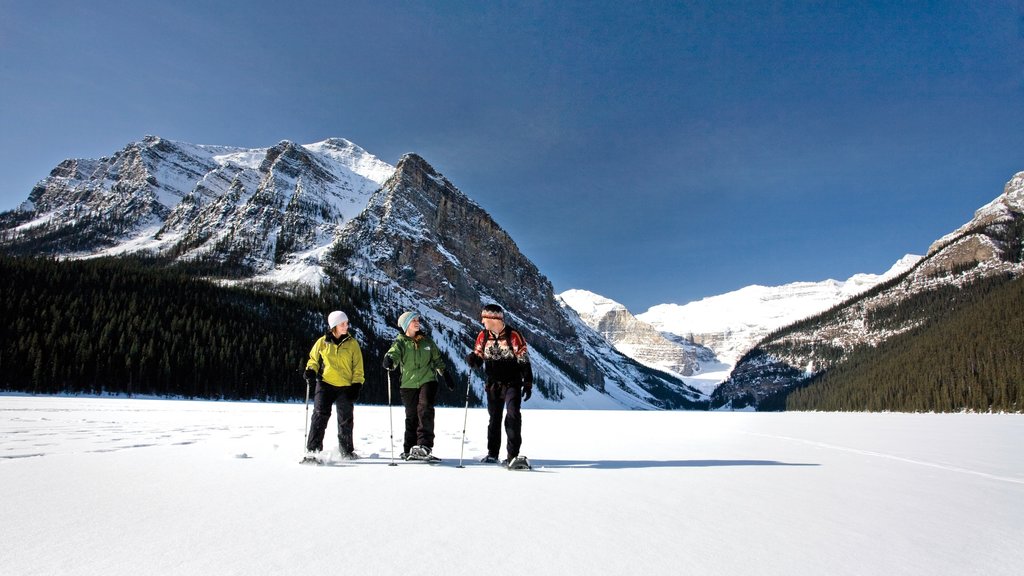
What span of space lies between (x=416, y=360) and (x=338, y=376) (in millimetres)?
1287

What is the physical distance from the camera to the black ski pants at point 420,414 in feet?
26.2

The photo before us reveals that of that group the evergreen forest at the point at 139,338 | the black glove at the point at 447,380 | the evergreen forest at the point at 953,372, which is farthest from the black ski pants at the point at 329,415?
the evergreen forest at the point at 953,372

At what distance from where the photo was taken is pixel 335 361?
8000 mm

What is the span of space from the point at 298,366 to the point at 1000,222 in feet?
806

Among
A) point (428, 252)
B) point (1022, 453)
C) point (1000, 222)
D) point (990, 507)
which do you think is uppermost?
point (1000, 222)

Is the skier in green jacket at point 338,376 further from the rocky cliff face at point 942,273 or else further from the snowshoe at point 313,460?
the rocky cliff face at point 942,273

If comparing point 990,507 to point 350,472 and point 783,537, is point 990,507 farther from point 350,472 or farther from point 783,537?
point 350,472

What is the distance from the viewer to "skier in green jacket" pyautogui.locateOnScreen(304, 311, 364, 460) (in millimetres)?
7742

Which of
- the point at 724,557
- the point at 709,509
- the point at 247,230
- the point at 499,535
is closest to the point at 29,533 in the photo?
the point at 499,535

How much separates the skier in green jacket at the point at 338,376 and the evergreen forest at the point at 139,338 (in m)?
64.2

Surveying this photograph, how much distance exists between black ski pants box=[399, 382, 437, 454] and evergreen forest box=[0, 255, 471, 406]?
2553 inches

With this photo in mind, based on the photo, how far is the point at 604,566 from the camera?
2.55m

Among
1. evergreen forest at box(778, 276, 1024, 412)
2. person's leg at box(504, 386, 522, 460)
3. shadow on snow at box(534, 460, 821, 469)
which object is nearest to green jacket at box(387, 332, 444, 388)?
person's leg at box(504, 386, 522, 460)

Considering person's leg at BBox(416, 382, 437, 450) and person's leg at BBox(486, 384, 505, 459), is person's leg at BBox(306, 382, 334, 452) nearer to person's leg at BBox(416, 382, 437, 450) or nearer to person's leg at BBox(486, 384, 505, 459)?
person's leg at BBox(416, 382, 437, 450)
